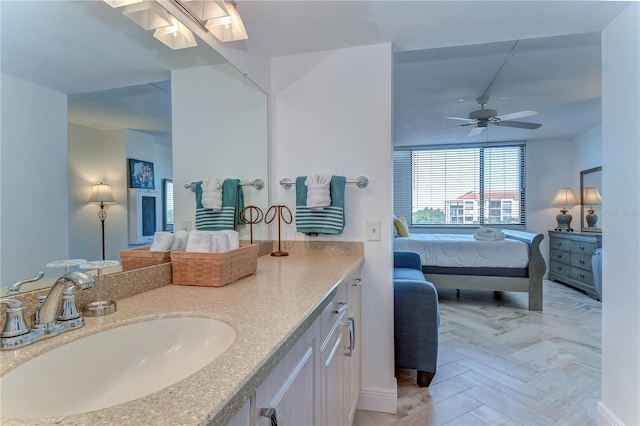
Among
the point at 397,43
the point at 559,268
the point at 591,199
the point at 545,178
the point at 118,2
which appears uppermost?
the point at 397,43

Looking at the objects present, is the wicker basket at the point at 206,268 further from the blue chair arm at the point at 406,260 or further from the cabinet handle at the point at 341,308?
the blue chair arm at the point at 406,260

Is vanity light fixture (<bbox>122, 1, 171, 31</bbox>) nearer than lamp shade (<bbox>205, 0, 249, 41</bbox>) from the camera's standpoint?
Yes

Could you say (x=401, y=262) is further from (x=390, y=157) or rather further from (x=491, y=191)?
(x=491, y=191)

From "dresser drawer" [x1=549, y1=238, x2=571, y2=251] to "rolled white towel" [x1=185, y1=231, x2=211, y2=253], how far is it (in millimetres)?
5232

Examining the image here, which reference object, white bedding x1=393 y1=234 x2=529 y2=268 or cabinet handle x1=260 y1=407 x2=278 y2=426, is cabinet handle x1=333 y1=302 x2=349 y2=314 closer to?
cabinet handle x1=260 y1=407 x2=278 y2=426

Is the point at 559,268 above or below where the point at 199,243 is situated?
below

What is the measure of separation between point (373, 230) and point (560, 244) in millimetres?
4455

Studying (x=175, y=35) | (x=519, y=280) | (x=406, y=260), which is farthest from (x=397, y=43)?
(x=519, y=280)

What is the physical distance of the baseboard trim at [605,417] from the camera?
160 cm

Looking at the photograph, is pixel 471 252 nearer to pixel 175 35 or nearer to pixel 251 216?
pixel 251 216

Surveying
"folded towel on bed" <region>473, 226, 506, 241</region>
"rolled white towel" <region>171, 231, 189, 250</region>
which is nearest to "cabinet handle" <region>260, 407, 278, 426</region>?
"rolled white towel" <region>171, 231, 189, 250</region>

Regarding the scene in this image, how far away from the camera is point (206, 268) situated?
3.76 ft

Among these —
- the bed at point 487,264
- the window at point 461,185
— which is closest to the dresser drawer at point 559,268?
the window at point 461,185

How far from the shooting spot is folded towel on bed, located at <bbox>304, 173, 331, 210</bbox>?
1803 millimetres
